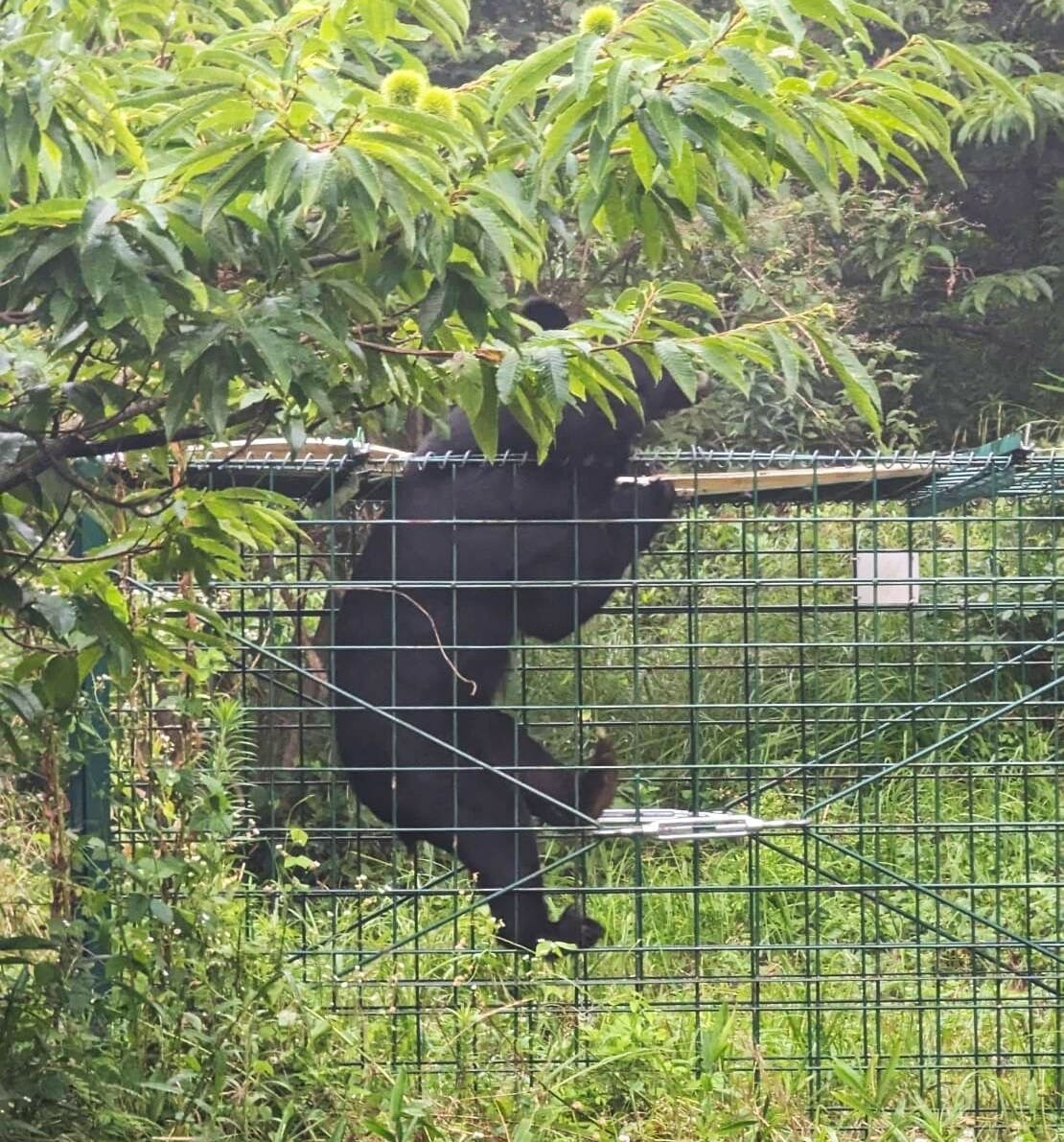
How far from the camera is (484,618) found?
4.66 m

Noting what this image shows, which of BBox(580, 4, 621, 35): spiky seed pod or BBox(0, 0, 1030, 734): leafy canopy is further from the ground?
BBox(580, 4, 621, 35): spiky seed pod

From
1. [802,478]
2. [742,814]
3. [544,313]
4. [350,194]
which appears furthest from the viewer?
[742,814]

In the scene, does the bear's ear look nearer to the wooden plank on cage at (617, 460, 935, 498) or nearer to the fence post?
the wooden plank on cage at (617, 460, 935, 498)

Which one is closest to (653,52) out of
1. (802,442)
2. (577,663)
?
(577,663)

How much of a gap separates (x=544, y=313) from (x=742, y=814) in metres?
1.96

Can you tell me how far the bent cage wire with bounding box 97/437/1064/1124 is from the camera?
3.96 m

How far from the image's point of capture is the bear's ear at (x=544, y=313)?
4.59m

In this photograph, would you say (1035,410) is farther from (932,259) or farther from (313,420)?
(313,420)

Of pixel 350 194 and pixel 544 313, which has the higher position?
pixel 544 313

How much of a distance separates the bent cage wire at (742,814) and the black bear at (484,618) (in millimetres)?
77

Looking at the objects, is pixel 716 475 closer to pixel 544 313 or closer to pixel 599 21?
pixel 544 313

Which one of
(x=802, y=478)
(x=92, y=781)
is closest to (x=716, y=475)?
(x=802, y=478)

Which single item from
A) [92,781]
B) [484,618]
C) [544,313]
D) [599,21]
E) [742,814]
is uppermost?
[599,21]

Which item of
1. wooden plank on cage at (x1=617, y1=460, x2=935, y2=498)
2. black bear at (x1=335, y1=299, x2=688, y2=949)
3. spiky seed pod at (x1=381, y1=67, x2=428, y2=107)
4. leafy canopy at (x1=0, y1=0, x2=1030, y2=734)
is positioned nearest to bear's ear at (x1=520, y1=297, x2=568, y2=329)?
black bear at (x1=335, y1=299, x2=688, y2=949)
